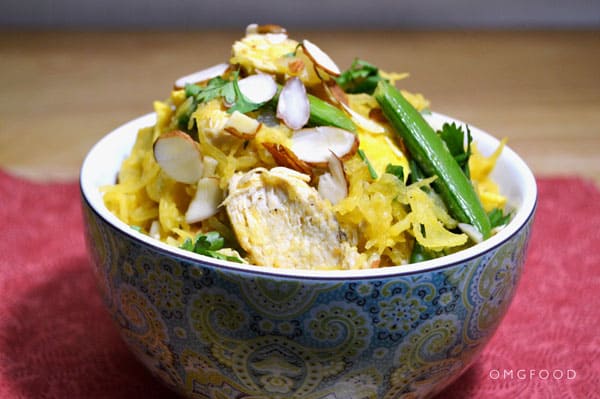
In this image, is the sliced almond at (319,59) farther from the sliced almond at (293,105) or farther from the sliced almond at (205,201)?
the sliced almond at (205,201)

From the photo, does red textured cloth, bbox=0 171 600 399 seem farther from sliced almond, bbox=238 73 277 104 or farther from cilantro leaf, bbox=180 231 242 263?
sliced almond, bbox=238 73 277 104

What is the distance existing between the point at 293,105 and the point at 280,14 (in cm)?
387

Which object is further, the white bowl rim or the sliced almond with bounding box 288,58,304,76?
the sliced almond with bounding box 288,58,304,76

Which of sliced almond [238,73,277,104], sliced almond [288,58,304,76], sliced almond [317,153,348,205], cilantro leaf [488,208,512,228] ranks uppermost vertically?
sliced almond [288,58,304,76]

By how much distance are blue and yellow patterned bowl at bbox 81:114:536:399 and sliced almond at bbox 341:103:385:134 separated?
1.25 ft

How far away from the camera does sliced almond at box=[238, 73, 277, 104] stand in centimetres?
178

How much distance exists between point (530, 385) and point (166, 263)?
99 centimetres

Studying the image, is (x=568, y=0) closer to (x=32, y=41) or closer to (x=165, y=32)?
(x=165, y=32)

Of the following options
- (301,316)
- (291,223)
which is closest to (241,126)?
(291,223)

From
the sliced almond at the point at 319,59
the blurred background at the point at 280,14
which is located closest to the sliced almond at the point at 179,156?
the sliced almond at the point at 319,59

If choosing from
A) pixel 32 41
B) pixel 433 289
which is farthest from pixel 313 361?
pixel 32 41

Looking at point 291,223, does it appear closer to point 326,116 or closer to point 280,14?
point 326,116

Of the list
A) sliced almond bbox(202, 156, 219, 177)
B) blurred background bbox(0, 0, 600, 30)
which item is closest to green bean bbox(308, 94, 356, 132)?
sliced almond bbox(202, 156, 219, 177)

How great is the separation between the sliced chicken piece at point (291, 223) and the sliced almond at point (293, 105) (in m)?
0.13
